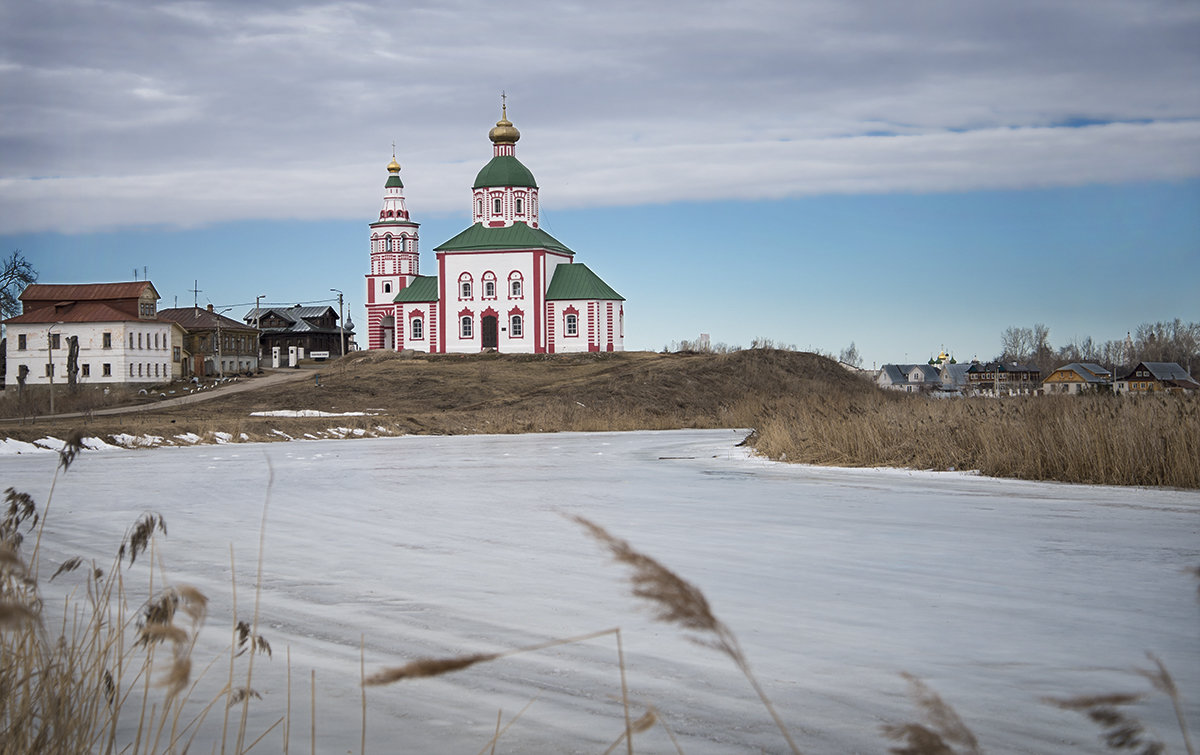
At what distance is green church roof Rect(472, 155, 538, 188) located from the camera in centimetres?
7338

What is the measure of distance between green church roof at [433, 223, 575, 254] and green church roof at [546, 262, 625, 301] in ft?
5.73

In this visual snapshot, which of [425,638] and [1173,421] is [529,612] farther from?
[1173,421]

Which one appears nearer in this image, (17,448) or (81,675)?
(81,675)

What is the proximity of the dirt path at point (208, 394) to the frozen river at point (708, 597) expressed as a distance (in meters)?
31.0

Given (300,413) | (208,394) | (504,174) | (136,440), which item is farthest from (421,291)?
(136,440)

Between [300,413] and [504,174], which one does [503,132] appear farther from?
[300,413]

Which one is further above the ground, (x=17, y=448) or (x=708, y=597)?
(x=17, y=448)

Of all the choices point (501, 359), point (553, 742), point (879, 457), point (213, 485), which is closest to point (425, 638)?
point (553, 742)

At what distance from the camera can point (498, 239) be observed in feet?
237

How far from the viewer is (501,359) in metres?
66.6

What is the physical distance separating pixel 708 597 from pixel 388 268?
73.8 m

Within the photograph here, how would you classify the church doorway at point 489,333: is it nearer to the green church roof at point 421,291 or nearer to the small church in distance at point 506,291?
the small church in distance at point 506,291

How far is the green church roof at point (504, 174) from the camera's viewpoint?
7338cm

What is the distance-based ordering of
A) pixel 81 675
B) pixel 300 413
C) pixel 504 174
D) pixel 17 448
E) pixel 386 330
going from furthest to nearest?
1. pixel 386 330
2. pixel 504 174
3. pixel 300 413
4. pixel 17 448
5. pixel 81 675
